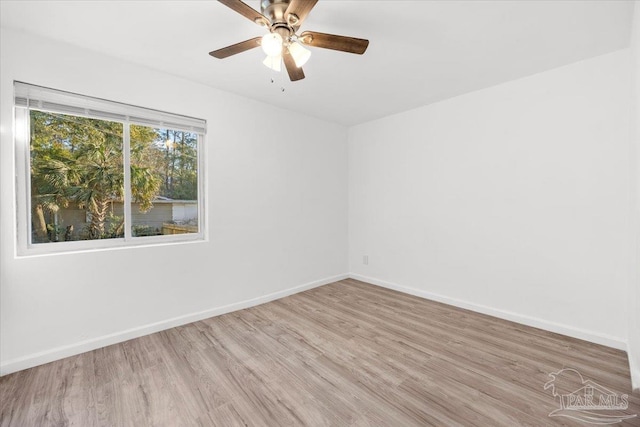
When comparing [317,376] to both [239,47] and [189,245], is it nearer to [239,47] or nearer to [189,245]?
[189,245]

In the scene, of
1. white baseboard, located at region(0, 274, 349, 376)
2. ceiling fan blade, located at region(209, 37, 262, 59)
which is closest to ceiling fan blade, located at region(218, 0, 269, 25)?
ceiling fan blade, located at region(209, 37, 262, 59)

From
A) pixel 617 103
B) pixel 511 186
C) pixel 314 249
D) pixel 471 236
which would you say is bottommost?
pixel 314 249

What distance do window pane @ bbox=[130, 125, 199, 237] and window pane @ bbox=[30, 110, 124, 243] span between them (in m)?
0.14

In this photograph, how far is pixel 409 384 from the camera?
6.19 ft

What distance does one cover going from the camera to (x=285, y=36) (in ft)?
5.65

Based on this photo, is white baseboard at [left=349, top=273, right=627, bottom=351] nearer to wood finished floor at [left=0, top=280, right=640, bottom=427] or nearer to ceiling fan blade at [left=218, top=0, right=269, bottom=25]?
wood finished floor at [left=0, top=280, right=640, bottom=427]

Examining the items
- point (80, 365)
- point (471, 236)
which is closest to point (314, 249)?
point (471, 236)

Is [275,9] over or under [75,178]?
over

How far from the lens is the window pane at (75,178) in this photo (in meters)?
2.21

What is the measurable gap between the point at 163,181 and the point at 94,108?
2.65 feet

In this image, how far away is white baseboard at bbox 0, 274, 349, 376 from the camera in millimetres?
2053

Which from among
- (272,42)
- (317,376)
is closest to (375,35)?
(272,42)

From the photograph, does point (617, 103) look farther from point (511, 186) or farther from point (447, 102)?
point (447, 102)

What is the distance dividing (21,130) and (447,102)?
4.08 m
